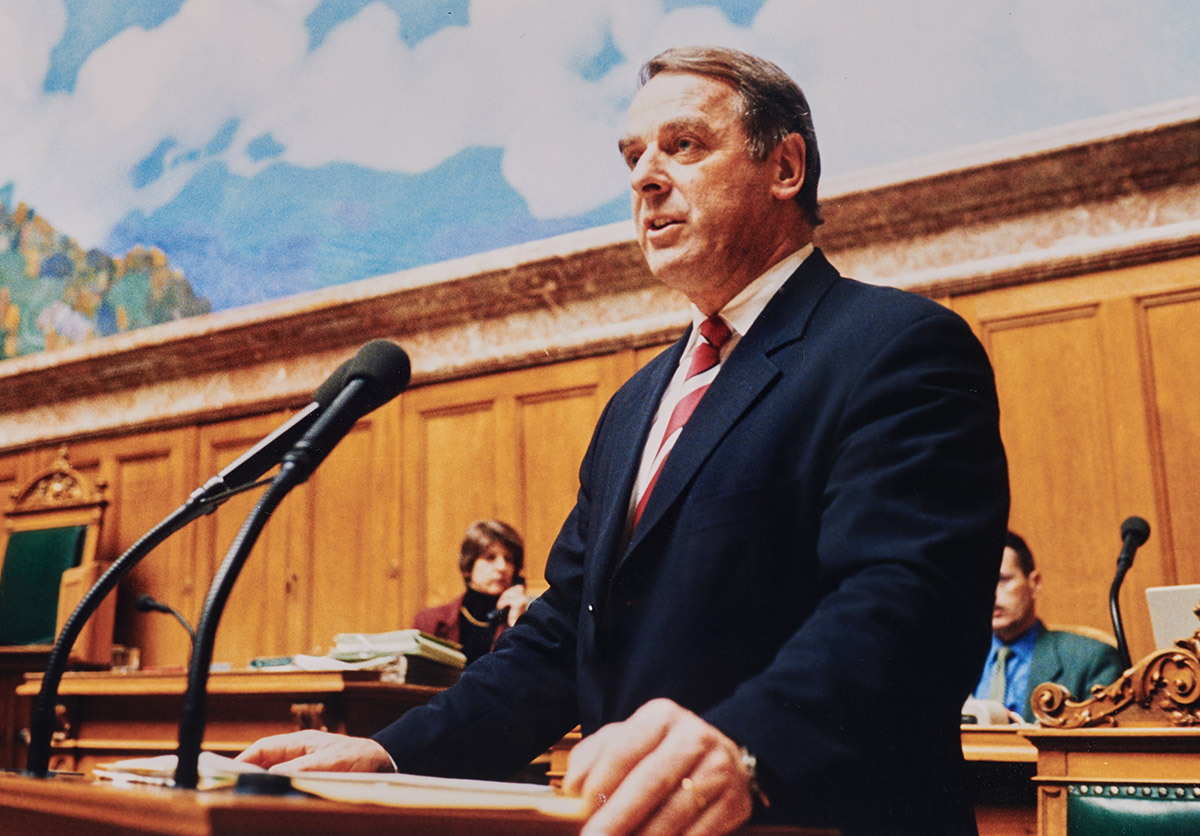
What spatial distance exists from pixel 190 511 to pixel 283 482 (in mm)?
172

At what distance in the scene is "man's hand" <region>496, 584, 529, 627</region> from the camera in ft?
15.0

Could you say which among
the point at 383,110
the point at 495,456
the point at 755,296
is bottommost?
the point at 755,296

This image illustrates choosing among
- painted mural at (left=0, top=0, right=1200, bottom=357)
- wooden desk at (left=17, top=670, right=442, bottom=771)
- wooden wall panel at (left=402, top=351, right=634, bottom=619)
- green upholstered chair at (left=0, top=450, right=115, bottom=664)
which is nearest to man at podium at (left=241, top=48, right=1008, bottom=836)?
wooden desk at (left=17, top=670, right=442, bottom=771)

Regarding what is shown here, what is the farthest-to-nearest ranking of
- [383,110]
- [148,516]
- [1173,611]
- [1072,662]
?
[383,110]
[148,516]
[1072,662]
[1173,611]

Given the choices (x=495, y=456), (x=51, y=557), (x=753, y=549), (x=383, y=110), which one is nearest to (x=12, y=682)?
(x=51, y=557)

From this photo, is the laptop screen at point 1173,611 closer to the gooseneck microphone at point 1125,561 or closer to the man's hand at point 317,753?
the gooseneck microphone at point 1125,561

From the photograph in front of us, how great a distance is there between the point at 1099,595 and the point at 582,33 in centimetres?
454

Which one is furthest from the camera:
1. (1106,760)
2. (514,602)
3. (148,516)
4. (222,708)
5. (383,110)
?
(383,110)

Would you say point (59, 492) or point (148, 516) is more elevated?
point (59, 492)

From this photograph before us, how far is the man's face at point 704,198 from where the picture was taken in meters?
1.54

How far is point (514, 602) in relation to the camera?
4.62m

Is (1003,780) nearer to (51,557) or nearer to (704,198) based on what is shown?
(704,198)

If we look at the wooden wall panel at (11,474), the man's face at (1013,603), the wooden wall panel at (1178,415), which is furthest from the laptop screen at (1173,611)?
the wooden wall panel at (11,474)

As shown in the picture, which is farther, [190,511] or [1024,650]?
[1024,650]
